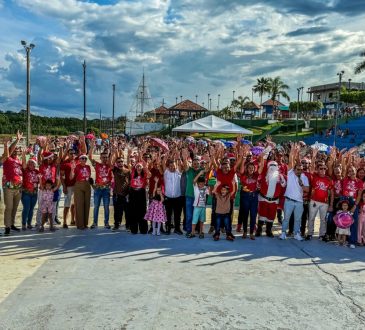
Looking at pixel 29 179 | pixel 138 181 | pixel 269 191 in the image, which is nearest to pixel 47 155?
pixel 29 179

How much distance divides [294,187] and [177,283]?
11.9ft

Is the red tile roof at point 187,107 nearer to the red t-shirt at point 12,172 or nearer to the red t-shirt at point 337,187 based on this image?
the red t-shirt at point 337,187

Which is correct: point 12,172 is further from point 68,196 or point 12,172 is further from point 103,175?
point 103,175

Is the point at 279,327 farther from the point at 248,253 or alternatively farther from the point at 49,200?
the point at 49,200

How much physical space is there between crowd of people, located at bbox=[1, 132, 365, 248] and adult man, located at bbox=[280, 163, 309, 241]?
0.02m

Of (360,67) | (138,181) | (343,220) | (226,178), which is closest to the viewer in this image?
(343,220)

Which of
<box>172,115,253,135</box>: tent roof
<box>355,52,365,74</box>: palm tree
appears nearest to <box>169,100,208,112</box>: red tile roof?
<box>355,52,365,74</box>: palm tree

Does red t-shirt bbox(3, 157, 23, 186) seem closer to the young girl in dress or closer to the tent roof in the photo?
the young girl in dress

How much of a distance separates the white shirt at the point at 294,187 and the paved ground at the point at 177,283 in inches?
34.8

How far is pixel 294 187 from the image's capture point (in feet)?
26.6

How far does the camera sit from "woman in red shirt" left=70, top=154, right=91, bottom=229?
329 inches

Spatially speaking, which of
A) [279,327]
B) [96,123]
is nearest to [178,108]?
[96,123]

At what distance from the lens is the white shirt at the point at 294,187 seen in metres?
8.09

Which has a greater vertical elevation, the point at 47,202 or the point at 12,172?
the point at 12,172
